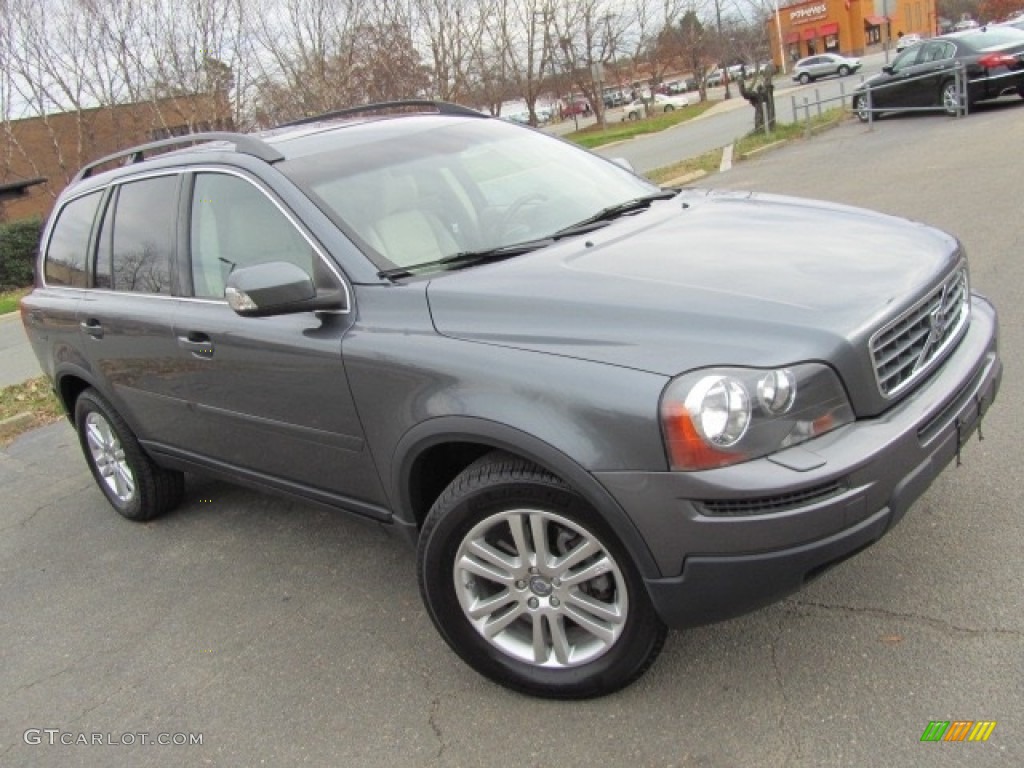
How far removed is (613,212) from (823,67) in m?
51.2

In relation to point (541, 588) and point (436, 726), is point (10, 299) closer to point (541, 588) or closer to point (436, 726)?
point (436, 726)

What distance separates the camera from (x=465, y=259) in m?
3.17

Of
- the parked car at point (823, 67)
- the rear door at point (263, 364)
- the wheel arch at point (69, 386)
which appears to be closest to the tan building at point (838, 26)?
the parked car at point (823, 67)

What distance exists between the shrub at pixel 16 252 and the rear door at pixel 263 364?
1868cm

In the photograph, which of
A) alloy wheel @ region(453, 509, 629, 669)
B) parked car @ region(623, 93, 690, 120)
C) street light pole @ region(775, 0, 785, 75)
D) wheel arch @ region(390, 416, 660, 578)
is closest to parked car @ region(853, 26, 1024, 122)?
wheel arch @ region(390, 416, 660, 578)

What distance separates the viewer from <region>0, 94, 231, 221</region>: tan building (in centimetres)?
2411

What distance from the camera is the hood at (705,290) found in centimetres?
243

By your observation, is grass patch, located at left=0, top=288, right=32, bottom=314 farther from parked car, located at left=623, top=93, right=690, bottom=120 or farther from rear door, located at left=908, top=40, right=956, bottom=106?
parked car, located at left=623, top=93, right=690, bottom=120

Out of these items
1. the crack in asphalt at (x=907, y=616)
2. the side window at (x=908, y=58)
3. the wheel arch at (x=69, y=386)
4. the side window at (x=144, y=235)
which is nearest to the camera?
the crack in asphalt at (x=907, y=616)

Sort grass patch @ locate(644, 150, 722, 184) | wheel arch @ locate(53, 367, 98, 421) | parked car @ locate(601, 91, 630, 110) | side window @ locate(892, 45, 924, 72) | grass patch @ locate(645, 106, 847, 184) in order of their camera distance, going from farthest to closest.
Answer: parked car @ locate(601, 91, 630, 110) → side window @ locate(892, 45, 924, 72) → grass patch @ locate(645, 106, 847, 184) → grass patch @ locate(644, 150, 722, 184) → wheel arch @ locate(53, 367, 98, 421)

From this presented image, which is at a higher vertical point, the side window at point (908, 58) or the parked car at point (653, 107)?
the side window at point (908, 58)

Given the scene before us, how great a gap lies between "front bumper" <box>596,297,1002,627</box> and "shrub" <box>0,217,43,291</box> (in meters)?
20.8

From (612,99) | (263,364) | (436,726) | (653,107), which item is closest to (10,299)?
(263,364)

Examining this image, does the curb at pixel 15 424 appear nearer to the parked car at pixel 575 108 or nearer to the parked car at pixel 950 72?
the parked car at pixel 950 72
